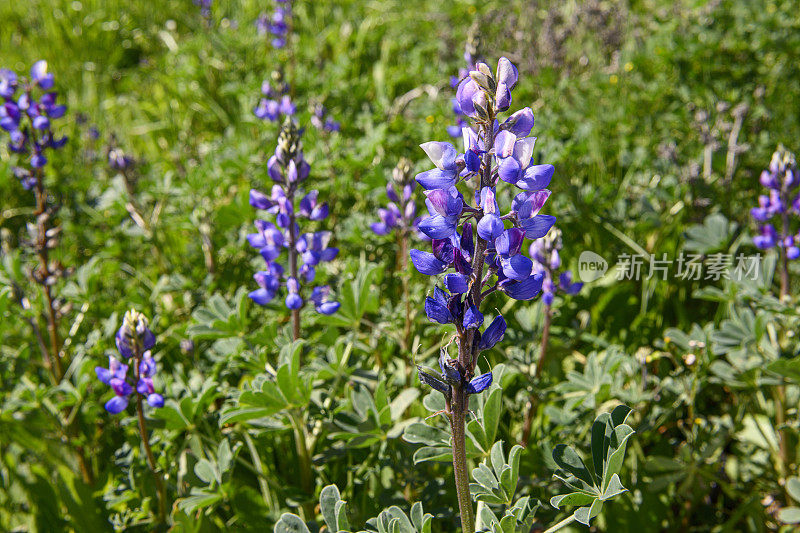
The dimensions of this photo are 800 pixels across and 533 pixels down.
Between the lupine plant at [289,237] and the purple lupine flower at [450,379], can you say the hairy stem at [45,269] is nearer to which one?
the lupine plant at [289,237]

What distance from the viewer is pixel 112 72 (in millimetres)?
5395

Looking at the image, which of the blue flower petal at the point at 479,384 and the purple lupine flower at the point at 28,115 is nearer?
the blue flower petal at the point at 479,384

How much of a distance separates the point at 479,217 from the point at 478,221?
0.02 m

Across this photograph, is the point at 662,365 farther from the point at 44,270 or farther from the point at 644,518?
the point at 44,270

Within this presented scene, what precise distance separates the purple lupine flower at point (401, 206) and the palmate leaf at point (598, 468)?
3.60ft

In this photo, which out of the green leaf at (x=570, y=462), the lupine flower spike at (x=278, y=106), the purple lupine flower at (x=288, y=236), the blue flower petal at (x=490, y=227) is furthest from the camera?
the lupine flower spike at (x=278, y=106)

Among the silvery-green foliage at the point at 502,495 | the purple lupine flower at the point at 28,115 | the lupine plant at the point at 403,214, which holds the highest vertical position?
the purple lupine flower at the point at 28,115

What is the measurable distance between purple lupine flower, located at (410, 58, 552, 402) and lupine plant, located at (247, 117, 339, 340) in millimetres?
842

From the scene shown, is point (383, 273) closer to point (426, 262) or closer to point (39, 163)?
point (39, 163)

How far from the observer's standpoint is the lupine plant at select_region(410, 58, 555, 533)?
41.4 inches

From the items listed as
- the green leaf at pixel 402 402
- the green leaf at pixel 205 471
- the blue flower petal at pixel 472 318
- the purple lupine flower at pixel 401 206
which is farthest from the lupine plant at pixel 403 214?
the blue flower petal at pixel 472 318

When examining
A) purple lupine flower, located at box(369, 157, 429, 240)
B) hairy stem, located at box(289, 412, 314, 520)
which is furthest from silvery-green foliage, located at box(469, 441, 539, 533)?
purple lupine flower, located at box(369, 157, 429, 240)

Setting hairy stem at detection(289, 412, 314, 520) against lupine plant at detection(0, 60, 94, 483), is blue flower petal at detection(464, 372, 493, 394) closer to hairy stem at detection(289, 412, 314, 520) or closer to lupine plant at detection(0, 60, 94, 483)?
hairy stem at detection(289, 412, 314, 520)

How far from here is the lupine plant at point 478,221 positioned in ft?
3.45
